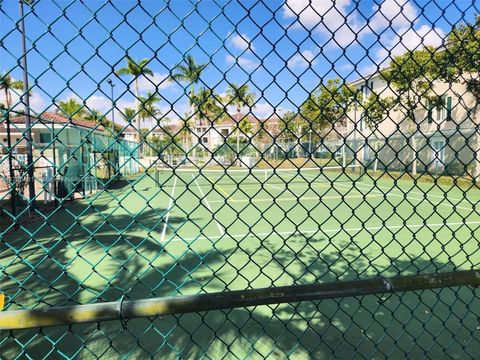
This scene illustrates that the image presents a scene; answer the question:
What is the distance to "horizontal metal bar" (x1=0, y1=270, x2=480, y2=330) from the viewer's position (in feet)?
4.44

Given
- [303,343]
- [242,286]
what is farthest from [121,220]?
[303,343]

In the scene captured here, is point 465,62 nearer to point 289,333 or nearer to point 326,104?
point 326,104

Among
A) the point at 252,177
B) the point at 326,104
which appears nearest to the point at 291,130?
the point at 326,104

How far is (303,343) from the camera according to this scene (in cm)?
315

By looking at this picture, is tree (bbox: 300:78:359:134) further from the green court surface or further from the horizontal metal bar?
the horizontal metal bar

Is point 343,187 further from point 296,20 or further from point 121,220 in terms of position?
point 296,20

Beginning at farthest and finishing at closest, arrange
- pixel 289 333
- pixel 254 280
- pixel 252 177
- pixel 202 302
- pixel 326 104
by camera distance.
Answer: pixel 252 177, pixel 289 333, pixel 254 280, pixel 326 104, pixel 202 302

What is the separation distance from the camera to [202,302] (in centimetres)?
147

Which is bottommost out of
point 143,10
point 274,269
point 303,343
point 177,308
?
point 274,269

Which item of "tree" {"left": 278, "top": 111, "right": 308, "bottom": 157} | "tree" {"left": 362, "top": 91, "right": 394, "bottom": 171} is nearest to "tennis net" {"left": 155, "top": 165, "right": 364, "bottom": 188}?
"tree" {"left": 278, "top": 111, "right": 308, "bottom": 157}

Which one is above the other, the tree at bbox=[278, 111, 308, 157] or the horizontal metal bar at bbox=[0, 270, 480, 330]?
the tree at bbox=[278, 111, 308, 157]

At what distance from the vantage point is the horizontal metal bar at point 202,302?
1.35 m

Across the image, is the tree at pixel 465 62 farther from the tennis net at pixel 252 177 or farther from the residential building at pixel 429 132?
the tennis net at pixel 252 177

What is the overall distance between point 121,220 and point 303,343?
7225 millimetres
